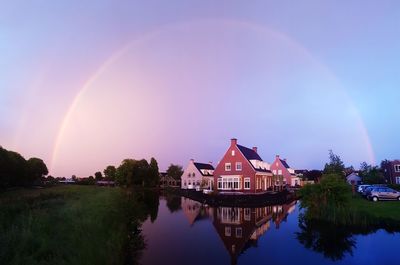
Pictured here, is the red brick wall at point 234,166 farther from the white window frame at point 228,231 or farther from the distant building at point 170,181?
the distant building at point 170,181

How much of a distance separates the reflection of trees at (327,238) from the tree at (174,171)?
95.4 metres

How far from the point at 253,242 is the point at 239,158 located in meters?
40.8

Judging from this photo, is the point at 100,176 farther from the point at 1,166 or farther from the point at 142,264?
the point at 142,264

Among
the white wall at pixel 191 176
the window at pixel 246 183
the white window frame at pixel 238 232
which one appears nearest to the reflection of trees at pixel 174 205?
the window at pixel 246 183

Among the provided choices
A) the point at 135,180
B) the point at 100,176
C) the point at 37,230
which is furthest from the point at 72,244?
the point at 100,176

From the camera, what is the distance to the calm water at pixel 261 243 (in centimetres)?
1612

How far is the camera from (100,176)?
541ft

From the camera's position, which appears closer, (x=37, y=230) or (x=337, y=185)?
(x=37, y=230)

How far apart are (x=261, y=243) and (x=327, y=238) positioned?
4.29 meters

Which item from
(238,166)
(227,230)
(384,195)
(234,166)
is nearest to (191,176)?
(234,166)

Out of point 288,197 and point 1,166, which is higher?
point 1,166

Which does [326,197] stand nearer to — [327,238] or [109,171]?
[327,238]

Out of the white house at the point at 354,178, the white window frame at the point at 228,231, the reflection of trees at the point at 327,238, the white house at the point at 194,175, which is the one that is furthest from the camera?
the white house at the point at 354,178

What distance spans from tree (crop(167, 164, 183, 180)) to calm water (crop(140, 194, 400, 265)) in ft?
303
